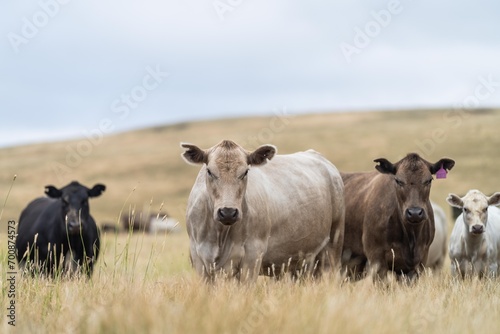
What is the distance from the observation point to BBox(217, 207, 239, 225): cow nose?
7680 mm

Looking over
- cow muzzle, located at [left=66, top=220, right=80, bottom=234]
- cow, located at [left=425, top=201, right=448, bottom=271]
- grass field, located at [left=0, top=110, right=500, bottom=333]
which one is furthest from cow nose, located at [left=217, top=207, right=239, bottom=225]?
cow, located at [left=425, top=201, right=448, bottom=271]

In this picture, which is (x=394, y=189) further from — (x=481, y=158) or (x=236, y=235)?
(x=481, y=158)

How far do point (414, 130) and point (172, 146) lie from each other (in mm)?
22658

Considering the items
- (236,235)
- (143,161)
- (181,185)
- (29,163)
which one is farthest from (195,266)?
(29,163)

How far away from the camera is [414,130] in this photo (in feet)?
233

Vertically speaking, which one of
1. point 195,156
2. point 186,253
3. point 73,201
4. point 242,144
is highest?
point 242,144

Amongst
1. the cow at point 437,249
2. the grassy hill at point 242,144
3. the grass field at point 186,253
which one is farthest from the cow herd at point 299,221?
the grassy hill at point 242,144

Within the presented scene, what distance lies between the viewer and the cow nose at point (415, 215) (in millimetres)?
9906

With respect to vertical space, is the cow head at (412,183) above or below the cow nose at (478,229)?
above

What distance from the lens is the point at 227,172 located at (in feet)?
26.4

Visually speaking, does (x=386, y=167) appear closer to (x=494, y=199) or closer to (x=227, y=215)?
(x=494, y=199)

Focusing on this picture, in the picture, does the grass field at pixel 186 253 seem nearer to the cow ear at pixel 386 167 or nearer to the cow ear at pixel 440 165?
the cow ear at pixel 440 165

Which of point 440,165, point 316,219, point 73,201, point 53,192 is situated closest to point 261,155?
point 316,219

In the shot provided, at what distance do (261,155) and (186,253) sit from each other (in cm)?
1041
